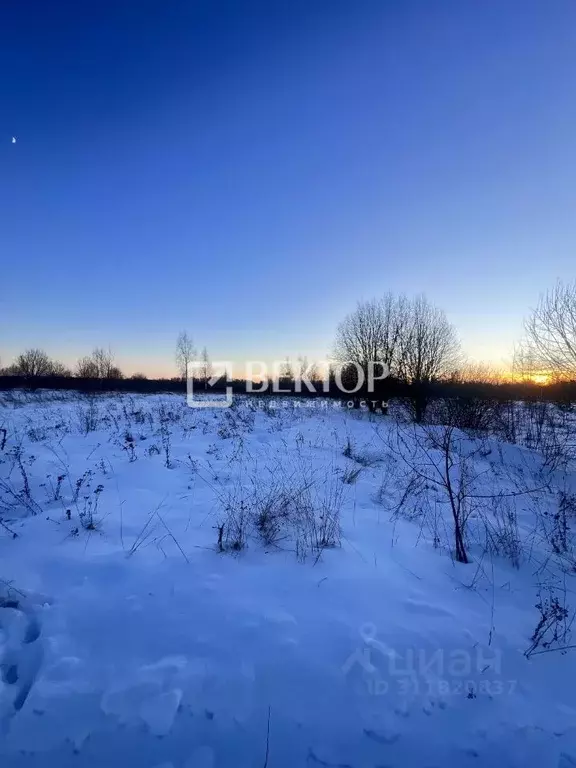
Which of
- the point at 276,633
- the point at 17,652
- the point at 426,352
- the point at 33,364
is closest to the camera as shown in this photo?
the point at 17,652

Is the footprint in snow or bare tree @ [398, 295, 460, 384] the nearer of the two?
the footprint in snow

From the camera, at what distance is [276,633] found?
2238 millimetres

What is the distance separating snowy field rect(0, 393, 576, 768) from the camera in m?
1.72

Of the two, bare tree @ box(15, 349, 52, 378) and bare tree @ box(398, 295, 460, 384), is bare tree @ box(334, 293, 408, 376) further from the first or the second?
bare tree @ box(15, 349, 52, 378)

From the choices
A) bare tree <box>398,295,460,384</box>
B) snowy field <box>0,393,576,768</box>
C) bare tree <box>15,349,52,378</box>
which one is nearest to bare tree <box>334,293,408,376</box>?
bare tree <box>398,295,460,384</box>

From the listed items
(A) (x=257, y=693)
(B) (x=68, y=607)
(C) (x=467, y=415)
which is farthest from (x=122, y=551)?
(C) (x=467, y=415)

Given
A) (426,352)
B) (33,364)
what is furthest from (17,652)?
(33,364)

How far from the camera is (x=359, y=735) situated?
1754 millimetres

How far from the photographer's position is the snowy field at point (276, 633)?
1.72m

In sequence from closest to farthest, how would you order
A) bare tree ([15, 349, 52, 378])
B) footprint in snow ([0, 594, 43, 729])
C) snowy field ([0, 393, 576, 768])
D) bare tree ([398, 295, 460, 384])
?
snowy field ([0, 393, 576, 768]) → footprint in snow ([0, 594, 43, 729]) → bare tree ([398, 295, 460, 384]) → bare tree ([15, 349, 52, 378])

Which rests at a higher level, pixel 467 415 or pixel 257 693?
pixel 467 415

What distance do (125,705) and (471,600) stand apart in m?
2.43

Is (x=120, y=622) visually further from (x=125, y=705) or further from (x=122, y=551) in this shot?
(x=122, y=551)

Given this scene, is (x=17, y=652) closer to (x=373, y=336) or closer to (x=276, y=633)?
(x=276, y=633)
